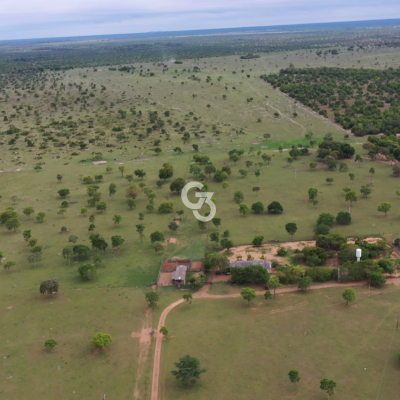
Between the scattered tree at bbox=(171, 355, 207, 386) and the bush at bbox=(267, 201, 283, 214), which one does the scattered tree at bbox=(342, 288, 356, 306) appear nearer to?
the scattered tree at bbox=(171, 355, 207, 386)

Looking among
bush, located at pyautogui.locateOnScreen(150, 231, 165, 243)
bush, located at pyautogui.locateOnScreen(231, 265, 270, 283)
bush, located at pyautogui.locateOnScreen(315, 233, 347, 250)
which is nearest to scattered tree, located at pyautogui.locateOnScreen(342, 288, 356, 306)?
bush, located at pyautogui.locateOnScreen(231, 265, 270, 283)

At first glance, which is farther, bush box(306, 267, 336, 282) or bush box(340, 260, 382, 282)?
bush box(306, 267, 336, 282)

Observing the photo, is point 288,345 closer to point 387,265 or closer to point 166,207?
point 387,265

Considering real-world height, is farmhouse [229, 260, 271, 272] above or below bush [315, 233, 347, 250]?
below

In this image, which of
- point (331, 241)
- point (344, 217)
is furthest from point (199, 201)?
point (331, 241)

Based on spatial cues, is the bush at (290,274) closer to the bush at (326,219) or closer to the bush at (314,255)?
the bush at (314,255)

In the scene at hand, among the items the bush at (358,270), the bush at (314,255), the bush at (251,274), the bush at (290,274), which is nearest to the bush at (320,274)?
the bush at (290,274)
